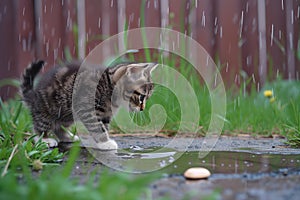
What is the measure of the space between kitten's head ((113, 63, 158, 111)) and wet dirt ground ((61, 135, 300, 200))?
0.90ft

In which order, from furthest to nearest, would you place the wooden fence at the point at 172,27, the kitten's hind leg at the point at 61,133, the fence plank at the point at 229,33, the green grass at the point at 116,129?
the fence plank at the point at 229,33 → the wooden fence at the point at 172,27 → the kitten's hind leg at the point at 61,133 → the green grass at the point at 116,129

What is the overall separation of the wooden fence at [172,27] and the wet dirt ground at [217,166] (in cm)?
213

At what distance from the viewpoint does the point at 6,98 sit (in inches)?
206

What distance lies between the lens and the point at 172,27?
15.8 feet

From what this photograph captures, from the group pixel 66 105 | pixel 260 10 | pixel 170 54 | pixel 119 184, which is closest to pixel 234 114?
pixel 170 54

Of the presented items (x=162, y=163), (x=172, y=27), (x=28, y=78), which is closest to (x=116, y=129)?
(x=28, y=78)

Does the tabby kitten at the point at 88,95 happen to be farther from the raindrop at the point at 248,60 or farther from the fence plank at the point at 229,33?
the raindrop at the point at 248,60

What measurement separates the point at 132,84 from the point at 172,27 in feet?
5.61

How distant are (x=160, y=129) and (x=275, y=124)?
898mm

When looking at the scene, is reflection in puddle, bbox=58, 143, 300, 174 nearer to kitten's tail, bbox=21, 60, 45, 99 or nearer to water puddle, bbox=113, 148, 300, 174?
water puddle, bbox=113, 148, 300, 174

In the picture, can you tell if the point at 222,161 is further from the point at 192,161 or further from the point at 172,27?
the point at 172,27

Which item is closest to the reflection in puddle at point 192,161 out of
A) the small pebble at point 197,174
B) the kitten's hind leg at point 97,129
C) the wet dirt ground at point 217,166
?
the wet dirt ground at point 217,166

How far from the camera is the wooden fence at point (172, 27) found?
509cm

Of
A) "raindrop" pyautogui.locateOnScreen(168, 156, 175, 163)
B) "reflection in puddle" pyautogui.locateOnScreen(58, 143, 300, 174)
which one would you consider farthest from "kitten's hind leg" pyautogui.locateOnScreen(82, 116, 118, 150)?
"raindrop" pyautogui.locateOnScreen(168, 156, 175, 163)
